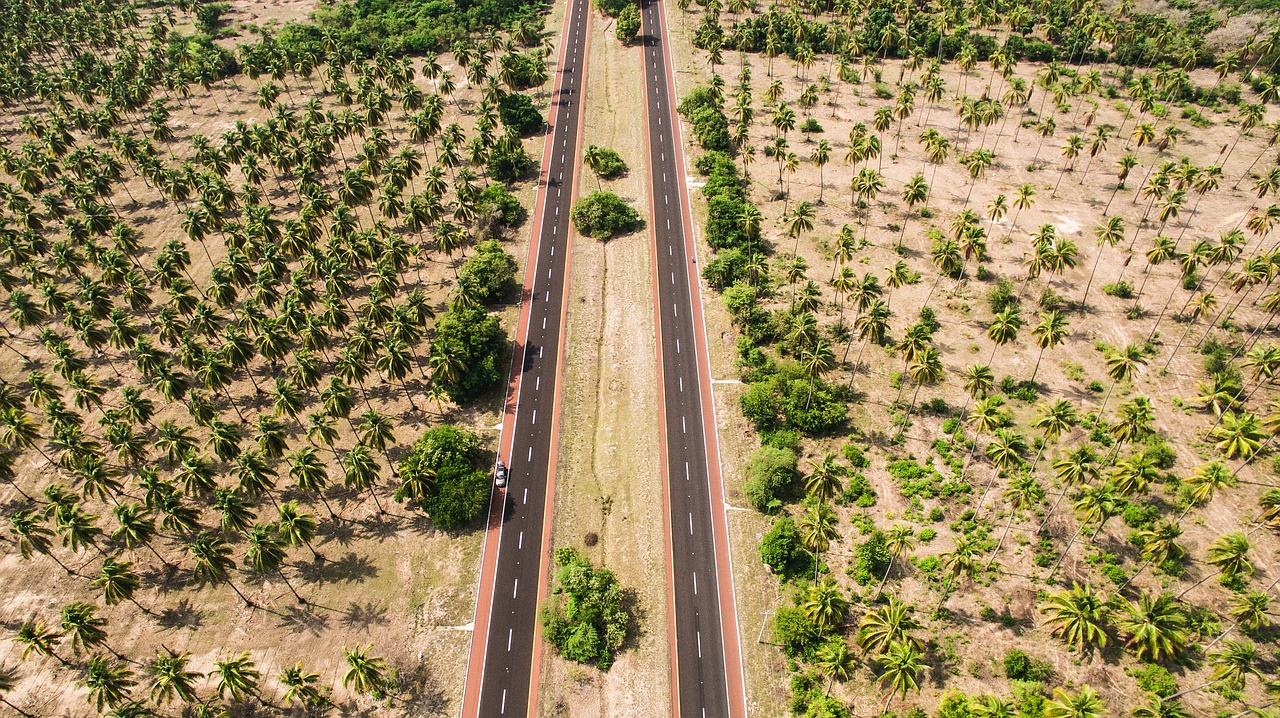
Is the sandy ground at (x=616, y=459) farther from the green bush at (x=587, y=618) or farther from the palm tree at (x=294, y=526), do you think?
the palm tree at (x=294, y=526)

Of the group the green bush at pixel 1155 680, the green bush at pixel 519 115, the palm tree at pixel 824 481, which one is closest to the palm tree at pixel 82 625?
the palm tree at pixel 824 481

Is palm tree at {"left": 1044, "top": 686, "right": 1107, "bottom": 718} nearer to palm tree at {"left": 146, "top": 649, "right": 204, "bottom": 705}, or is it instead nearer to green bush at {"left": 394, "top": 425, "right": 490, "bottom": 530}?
green bush at {"left": 394, "top": 425, "right": 490, "bottom": 530}

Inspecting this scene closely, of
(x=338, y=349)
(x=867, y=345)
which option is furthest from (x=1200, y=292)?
(x=338, y=349)

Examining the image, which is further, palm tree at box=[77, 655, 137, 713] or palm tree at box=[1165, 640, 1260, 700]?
palm tree at box=[77, 655, 137, 713]

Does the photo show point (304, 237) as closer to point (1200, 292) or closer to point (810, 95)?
point (810, 95)

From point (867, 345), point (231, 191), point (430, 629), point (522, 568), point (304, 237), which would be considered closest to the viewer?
point (430, 629)

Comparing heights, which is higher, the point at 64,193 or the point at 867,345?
the point at 64,193

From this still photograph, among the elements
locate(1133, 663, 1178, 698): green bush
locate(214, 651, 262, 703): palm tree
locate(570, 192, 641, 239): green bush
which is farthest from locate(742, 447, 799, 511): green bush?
locate(570, 192, 641, 239): green bush
